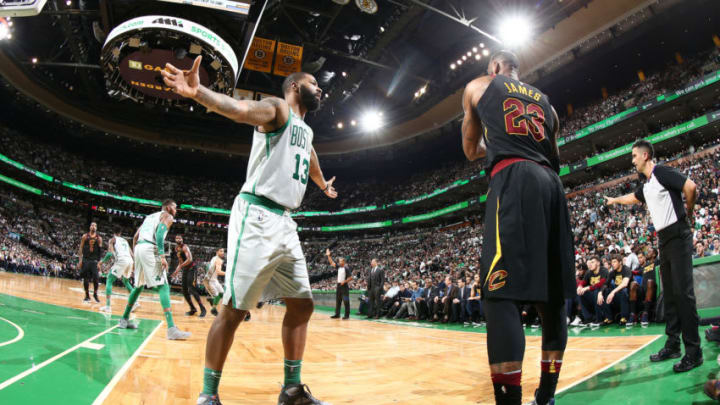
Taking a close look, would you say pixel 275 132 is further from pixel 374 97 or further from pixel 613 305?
pixel 374 97

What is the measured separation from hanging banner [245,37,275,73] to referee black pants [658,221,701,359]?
14.8 meters

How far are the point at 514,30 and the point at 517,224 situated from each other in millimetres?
19104

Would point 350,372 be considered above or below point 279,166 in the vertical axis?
below

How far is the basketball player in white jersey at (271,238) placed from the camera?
1989 mm

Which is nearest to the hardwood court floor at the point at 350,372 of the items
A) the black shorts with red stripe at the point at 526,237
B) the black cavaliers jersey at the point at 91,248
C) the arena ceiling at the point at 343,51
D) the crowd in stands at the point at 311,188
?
the black shorts with red stripe at the point at 526,237

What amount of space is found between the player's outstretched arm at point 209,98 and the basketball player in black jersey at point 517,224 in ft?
3.65

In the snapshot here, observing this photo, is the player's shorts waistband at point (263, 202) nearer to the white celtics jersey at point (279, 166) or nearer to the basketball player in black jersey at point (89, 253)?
the white celtics jersey at point (279, 166)

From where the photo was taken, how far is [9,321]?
4.76 m

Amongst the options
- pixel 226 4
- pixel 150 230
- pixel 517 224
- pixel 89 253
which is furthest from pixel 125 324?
pixel 226 4

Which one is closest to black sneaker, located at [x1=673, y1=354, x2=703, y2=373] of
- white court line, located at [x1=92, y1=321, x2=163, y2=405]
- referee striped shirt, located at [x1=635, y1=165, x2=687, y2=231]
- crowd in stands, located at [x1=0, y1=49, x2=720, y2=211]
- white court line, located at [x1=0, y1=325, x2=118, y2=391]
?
referee striped shirt, located at [x1=635, y1=165, x2=687, y2=231]

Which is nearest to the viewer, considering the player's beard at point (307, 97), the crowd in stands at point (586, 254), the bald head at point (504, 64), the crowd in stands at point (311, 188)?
the bald head at point (504, 64)

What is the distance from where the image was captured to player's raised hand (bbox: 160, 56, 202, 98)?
1.69 meters

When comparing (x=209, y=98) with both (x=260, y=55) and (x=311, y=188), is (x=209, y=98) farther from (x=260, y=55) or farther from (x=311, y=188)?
(x=311, y=188)

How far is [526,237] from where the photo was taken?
159 cm
